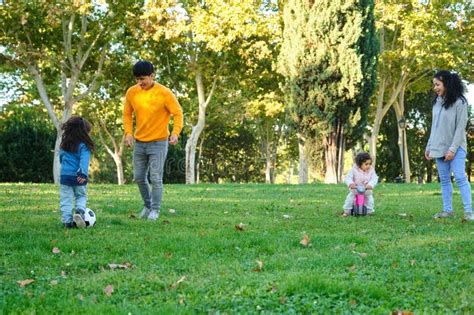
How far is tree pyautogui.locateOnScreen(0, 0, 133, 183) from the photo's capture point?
812 inches

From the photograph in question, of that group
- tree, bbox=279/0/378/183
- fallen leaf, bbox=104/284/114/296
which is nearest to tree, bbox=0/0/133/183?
tree, bbox=279/0/378/183

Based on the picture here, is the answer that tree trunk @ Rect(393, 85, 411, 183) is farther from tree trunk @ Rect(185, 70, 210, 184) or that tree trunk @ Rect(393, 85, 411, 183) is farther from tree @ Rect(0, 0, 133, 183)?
tree @ Rect(0, 0, 133, 183)

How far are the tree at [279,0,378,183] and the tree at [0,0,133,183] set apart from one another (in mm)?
7531

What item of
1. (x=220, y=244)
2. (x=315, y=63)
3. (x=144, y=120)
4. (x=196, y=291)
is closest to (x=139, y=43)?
(x=315, y=63)

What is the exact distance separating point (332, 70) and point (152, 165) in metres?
15.0

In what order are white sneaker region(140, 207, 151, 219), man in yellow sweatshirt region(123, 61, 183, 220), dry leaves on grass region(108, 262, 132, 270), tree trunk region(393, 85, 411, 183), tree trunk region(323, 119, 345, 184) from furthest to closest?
tree trunk region(393, 85, 411, 183) → tree trunk region(323, 119, 345, 184) → white sneaker region(140, 207, 151, 219) → man in yellow sweatshirt region(123, 61, 183, 220) → dry leaves on grass region(108, 262, 132, 270)

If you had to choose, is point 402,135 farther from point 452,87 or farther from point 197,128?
point 452,87

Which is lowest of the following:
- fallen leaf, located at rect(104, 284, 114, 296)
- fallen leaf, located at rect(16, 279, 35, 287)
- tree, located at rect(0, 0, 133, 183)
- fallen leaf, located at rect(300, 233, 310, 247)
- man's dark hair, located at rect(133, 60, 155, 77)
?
fallen leaf, located at rect(104, 284, 114, 296)

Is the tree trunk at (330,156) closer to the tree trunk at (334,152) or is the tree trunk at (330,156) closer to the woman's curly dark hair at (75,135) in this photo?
the tree trunk at (334,152)

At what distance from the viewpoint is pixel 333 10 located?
2166cm

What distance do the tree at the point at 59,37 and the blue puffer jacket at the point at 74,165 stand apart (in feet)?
48.4

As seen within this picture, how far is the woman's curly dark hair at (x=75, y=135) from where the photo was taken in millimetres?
6844

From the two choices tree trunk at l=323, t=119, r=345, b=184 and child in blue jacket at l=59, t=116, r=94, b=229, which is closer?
child in blue jacket at l=59, t=116, r=94, b=229

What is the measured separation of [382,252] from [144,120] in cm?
393
